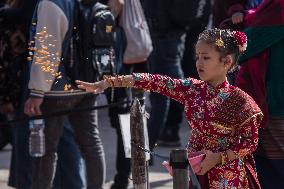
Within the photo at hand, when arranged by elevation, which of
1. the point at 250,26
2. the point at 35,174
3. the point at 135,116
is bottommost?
the point at 35,174

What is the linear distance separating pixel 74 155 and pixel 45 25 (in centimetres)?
135

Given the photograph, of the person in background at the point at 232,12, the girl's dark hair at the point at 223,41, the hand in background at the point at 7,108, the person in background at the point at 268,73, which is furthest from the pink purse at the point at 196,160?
the hand in background at the point at 7,108

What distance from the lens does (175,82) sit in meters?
4.52

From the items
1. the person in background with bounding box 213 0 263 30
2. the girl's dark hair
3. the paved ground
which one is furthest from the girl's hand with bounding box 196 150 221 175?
the paved ground

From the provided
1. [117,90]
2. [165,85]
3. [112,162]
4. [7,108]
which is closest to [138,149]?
[165,85]

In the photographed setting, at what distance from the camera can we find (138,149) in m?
4.89

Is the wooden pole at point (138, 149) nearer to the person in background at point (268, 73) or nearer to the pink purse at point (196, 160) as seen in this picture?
the pink purse at point (196, 160)

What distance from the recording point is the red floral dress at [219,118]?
4445 mm

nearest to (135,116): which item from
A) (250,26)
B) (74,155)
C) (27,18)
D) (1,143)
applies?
(250,26)

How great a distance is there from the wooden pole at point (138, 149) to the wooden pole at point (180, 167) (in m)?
0.70

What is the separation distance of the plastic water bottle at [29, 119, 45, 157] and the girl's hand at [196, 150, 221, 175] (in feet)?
5.61

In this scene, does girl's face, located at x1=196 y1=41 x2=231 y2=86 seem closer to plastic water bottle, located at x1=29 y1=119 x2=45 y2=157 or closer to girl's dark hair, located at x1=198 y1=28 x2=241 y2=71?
girl's dark hair, located at x1=198 y1=28 x2=241 y2=71

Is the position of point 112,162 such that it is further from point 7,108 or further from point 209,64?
point 209,64

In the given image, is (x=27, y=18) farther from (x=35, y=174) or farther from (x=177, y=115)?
(x=177, y=115)
